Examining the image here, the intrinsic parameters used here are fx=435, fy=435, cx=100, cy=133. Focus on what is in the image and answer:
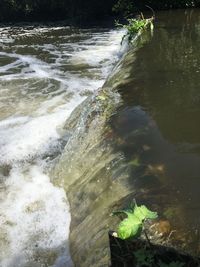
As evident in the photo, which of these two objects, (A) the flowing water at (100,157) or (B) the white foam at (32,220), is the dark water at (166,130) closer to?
(A) the flowing water at (100,157)

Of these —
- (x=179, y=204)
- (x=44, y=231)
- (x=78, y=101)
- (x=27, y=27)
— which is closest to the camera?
(x=179, y=204)

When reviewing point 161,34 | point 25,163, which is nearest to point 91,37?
point 161,34

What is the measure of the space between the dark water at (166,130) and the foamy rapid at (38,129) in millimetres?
1099

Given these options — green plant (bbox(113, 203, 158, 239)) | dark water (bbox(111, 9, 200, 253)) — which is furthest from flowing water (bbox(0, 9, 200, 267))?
green plant (bbox(113, 203, 158, 239))

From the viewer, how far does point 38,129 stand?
25.7 ft

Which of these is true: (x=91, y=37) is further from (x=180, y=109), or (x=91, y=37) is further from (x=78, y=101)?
(x=180, y=109)

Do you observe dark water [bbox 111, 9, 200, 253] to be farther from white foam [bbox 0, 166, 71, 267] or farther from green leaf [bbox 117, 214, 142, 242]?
white foam [bbox 0, 166, 71, 267]

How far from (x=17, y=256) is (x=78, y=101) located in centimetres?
542

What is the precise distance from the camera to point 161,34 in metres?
11.7

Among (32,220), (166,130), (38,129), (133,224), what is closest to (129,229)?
(133,224)

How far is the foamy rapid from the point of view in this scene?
462 centimetres

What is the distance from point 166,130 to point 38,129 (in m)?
3.15

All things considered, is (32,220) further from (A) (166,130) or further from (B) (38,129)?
(B) (38,129)

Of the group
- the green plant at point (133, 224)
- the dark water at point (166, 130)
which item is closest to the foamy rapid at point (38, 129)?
the dark water at point (166, 130)
